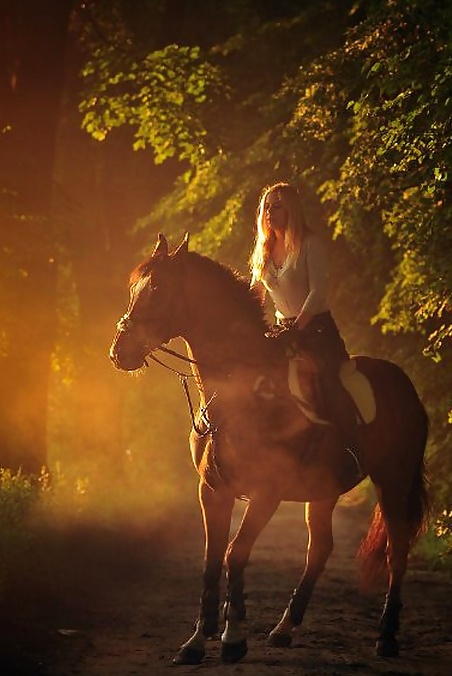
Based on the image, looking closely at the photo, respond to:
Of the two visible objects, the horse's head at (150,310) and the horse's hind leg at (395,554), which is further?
the horse's hind leg at (395,554)

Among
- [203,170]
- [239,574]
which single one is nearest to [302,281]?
[239,574]

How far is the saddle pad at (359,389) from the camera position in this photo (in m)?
10.3

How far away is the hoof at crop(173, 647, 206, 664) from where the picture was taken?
9.33 meters

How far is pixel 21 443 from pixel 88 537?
7.02ft

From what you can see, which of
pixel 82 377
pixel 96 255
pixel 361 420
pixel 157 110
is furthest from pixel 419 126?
pixel 96 255

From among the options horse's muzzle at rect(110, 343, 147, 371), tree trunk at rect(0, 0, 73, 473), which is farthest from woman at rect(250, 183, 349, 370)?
tree trunk at rect(0, 0, 73, 473)

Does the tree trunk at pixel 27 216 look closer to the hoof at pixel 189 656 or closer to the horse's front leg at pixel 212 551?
the horse's front leg at pixel 212 551

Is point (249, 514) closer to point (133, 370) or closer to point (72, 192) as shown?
point (133, 370)

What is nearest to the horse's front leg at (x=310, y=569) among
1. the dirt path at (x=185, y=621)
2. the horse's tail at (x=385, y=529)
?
the dirt path at (x=185, y=621)

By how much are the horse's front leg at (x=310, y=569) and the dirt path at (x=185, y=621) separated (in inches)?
6.1

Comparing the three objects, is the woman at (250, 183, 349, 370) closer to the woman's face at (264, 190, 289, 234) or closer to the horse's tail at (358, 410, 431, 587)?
the woman's face at (264, 190, 289, 234)

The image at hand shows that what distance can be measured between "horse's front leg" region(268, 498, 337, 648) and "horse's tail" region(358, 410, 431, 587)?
0.44 meters

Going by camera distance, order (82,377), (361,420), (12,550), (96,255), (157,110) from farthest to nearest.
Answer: (96,255)
(82,377)
(157,110)
(12,550)
(361,420)

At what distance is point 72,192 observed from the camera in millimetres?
27938
